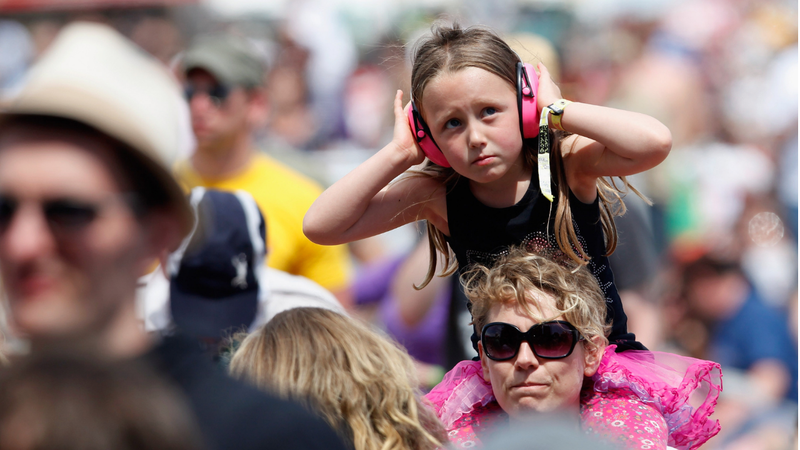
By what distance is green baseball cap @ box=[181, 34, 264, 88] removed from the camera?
189 inches

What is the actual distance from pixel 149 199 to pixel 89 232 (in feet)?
0.40

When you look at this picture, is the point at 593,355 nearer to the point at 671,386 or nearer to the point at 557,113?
the point at 671,386

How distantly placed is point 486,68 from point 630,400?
37.8 inches

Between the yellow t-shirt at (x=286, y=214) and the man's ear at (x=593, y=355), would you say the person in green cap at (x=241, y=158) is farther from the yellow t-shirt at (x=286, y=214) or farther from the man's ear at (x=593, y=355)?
the man's ear at (x=593, y=355)

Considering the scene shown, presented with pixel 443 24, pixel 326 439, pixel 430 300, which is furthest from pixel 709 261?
pixel 326 439

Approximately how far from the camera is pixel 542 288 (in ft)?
7.34

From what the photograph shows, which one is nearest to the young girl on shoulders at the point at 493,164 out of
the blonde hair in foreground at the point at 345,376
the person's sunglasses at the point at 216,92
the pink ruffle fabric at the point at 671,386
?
the pink ruffle fabric at the point at 671,386

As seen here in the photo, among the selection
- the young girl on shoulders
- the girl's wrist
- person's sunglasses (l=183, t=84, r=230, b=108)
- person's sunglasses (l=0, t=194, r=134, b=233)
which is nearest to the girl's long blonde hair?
the young girl on shoulders

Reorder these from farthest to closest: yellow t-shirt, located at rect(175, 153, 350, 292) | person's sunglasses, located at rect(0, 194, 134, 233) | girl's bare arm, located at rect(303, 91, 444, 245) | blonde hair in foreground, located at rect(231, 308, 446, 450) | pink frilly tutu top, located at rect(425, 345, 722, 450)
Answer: yellow t-shirt, located at rect(175, 153, 350, 292) < girl's bare arm, located at rect(303, 91, 444, 245) < pink frilly tutu top, located at rect(425, 345, 722, 450) < blonde hair in foreground, located at rect(231, 308, 446, 450) < person's sunglasses, located at rect(0, 194, 134, 233)

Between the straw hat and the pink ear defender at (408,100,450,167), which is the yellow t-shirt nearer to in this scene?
the pink ear defender at (408,100,450,167)

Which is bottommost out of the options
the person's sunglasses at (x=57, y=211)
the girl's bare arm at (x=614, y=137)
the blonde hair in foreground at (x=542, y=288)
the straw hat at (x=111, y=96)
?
the blonde hair in foreground at (x=542, y=288)

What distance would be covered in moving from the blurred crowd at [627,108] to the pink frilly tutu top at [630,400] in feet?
0.56

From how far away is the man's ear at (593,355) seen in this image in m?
2.27

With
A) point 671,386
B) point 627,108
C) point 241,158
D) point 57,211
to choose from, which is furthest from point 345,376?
point 627,108
